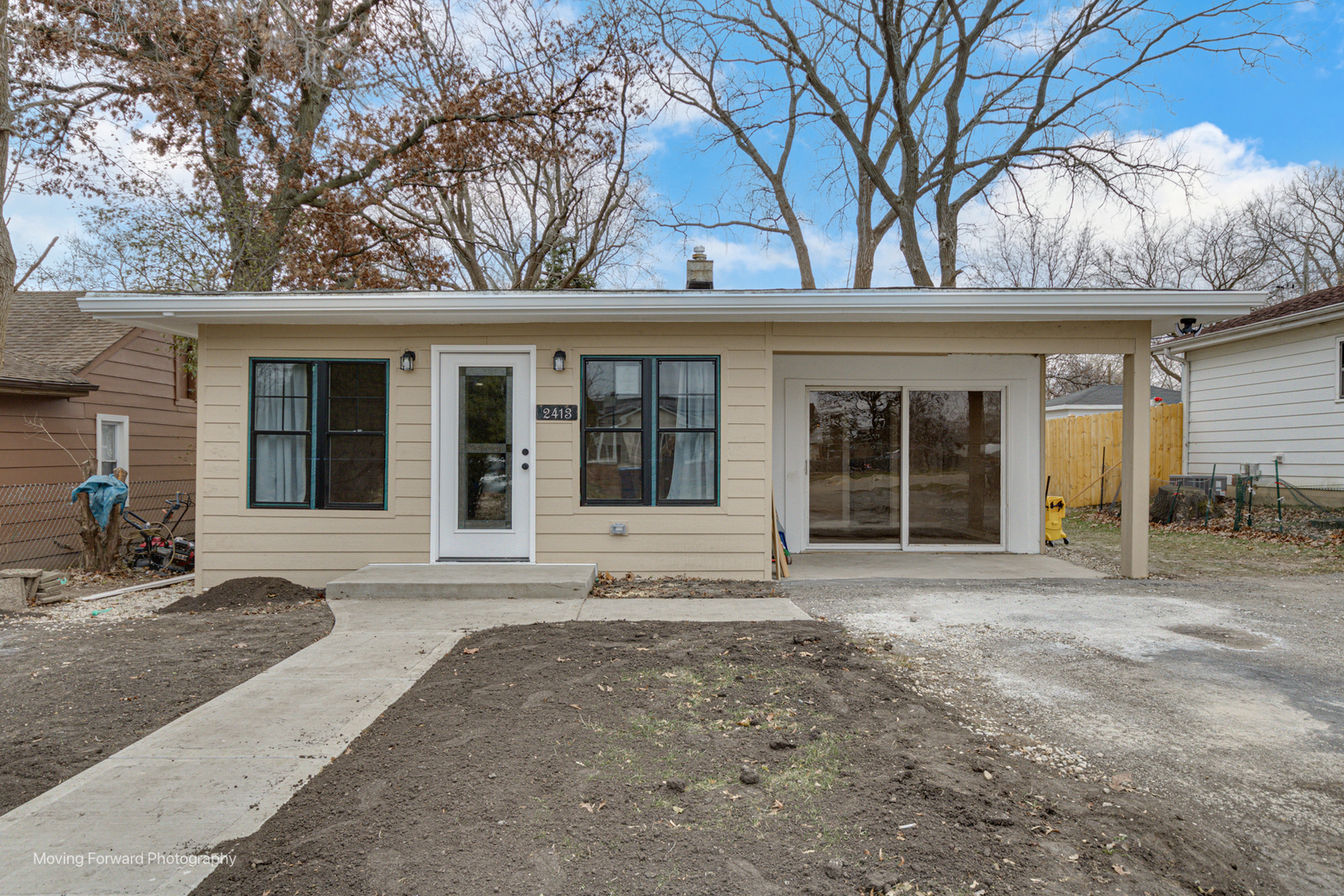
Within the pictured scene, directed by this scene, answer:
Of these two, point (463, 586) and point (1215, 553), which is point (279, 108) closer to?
point (463, 586)

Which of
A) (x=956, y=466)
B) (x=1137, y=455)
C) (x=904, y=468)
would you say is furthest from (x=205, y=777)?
(x=956, y=466)

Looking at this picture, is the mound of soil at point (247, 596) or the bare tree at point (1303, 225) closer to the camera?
the mound of soil at point (247, 596)

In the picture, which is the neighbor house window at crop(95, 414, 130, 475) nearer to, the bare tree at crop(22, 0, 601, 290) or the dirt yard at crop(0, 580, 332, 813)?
the bare tree at crop(22, 0, 601, 290)

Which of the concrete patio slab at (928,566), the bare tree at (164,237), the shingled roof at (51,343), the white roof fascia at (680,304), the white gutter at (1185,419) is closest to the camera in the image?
the white roof fascia at (680,304)

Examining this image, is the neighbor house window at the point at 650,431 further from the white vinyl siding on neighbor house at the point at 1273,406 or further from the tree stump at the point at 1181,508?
the white vinyl siding on neighbor house at the point at 1273,406

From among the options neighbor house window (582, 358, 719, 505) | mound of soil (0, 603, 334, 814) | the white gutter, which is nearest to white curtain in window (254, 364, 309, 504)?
mound of soil (0, 603, 334, 814)

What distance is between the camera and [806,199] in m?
19.0

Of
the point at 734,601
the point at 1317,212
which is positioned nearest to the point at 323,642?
the point at 734,601

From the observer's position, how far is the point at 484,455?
7.05m

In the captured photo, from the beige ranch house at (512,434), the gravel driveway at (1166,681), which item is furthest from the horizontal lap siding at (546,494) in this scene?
the gravel driveway at (1166,681)

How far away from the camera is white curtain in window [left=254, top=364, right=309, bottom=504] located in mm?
6957

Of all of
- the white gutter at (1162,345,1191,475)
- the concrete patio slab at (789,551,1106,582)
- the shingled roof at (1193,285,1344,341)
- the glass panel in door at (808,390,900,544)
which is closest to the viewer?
the concrete patio slab at (789,551,1106,582)

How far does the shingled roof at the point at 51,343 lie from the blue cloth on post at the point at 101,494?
5.98 feet

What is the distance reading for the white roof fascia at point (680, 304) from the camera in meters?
6.34
